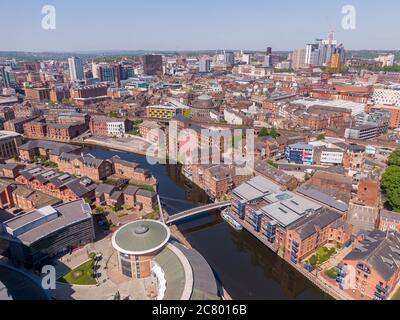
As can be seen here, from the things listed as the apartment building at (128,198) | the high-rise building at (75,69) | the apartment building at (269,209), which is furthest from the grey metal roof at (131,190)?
the high-rise building at (75,69)

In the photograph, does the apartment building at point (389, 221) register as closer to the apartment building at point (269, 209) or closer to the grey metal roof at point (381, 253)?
the grey metal roof at point (381, 253)

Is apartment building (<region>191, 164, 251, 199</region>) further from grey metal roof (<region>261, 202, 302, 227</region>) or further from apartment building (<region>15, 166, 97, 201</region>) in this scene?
apartment building (<region>15, 166, 97, 201</region>)

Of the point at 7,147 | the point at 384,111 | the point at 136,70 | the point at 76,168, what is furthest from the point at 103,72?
the point at 384,111

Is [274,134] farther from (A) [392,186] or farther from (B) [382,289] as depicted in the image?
(B) [382,289]

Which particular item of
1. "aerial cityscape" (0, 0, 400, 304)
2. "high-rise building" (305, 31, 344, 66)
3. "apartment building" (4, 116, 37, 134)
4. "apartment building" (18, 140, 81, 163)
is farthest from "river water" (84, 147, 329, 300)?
"high-rise building" (305, 31, 344, 66)

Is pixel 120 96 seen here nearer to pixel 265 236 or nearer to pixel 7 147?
pixel 7 147
